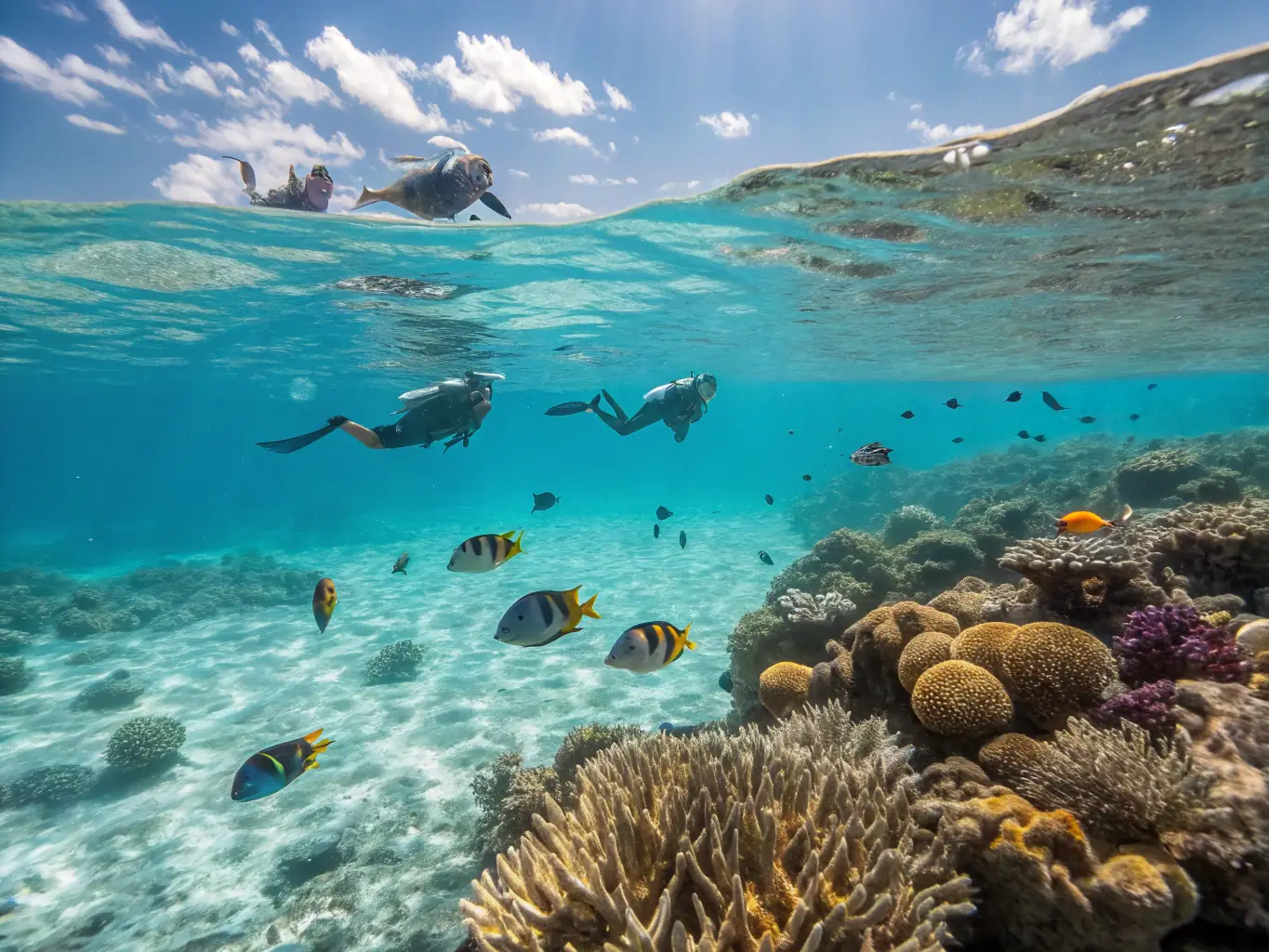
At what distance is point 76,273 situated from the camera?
16.4m

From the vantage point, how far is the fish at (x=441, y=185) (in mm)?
4469

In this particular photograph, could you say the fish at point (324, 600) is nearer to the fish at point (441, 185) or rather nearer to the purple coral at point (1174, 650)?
the fish at point (441, 185)

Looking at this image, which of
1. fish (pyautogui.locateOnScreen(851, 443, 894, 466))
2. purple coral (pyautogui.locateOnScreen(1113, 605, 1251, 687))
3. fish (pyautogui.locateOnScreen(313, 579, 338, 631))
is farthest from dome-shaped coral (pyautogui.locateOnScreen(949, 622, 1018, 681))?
fish (pyautogui.locateOnScreen(313, 579, 338, 631))

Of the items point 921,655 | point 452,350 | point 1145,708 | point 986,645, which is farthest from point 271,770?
point 452,350

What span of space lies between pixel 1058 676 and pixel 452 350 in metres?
27.3

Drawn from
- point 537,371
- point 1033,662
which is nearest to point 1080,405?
point 537,371

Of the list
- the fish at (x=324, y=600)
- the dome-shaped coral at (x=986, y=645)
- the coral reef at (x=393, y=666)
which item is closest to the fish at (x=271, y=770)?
the fish at (x=324, y=600)

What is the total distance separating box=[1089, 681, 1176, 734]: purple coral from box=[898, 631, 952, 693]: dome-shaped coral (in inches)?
37.3

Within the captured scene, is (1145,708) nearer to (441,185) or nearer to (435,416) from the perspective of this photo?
(435,416)

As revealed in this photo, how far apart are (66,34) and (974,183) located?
1745 centimetres

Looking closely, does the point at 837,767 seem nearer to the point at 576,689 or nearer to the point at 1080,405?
the point at 576,689

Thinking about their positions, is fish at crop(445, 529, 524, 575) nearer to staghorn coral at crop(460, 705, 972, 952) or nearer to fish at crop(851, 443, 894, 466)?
staghorn coral at crop(460, 705, 972, 952)

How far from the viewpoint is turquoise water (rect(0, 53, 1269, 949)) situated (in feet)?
26.1

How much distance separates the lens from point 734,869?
251cm
